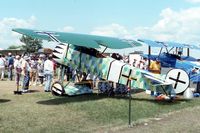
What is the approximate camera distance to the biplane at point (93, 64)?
53.4 feet

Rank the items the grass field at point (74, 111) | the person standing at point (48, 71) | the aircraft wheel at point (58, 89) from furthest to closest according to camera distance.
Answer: the person standing at point (48, 71), the aircraft wheel at point (58, 89), the grass field at point (74, 111)

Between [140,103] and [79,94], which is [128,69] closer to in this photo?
[140,103]

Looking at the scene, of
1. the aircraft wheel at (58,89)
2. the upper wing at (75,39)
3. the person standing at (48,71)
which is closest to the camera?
the upper wing at (75,39)

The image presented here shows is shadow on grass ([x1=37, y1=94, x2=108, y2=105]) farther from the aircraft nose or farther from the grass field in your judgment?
the aircraft nose

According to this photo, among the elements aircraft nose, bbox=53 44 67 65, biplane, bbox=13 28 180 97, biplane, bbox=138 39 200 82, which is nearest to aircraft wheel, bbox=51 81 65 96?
biplane, bbox=13 28 180 97

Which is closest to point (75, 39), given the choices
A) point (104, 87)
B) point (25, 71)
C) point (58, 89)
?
point (58, 89)

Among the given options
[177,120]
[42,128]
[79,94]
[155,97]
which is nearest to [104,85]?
[79,94]

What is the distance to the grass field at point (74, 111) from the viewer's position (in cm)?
1106

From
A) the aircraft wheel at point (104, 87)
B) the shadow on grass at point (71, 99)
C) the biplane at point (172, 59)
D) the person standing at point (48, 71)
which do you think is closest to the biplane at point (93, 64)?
the shadow on grass at point (71, 99)

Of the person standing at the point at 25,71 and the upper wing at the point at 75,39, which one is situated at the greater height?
the upper wing at the point at 75,39

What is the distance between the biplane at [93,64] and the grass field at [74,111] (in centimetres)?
59

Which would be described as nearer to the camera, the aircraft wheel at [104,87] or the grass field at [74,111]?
the grass field at [74,111]

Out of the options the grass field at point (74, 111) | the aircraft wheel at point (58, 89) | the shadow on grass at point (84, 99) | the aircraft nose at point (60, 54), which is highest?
the aircraft nose at point (60, 54)

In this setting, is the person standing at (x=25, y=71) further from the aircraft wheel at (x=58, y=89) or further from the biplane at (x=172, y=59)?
the biplane at (x=172, y=59)
